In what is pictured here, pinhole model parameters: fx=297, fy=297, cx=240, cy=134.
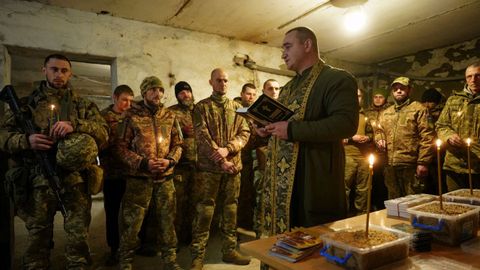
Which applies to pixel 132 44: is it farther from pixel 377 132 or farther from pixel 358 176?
pixel 358 176

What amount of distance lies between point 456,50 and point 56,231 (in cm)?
853

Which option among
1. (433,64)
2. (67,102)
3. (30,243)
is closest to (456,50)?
(433,64)

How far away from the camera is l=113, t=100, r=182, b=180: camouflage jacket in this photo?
10.3 ft

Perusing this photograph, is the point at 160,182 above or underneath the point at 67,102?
underneath

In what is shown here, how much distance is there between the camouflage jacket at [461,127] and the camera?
360 cm

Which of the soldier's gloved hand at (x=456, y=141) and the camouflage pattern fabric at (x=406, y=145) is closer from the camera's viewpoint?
the soldier's gloved hand at (x=456, y=141)

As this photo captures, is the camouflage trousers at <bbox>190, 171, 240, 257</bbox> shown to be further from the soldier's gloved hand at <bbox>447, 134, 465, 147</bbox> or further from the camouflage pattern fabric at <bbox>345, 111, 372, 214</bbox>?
the soldier's gloved hand at <bbox>447, 134, 465, 147</bbox>

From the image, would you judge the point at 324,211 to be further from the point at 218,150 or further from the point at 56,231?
the point at 56,231

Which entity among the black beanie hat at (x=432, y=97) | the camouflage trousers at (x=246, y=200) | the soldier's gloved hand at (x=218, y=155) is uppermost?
the black beanie hat at (x=432, y=97)

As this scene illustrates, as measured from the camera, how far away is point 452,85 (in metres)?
6.37

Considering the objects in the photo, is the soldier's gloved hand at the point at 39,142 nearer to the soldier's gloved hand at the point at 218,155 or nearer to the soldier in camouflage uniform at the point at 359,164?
the soldier's gloved hand at the point at 218,155

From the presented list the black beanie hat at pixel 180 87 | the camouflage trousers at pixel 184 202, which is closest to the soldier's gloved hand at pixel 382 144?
the camouflage trousers at pixel 184 202

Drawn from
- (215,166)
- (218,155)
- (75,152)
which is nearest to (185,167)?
(215,166)

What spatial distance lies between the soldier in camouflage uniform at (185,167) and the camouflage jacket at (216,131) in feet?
1.75
